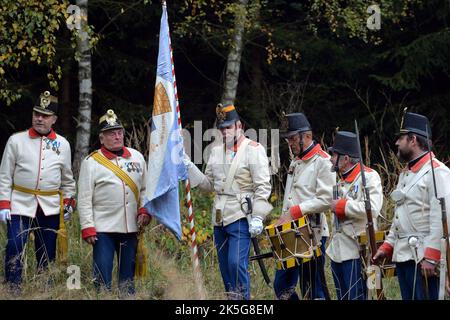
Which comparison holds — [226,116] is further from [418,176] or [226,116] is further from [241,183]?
[418,176]

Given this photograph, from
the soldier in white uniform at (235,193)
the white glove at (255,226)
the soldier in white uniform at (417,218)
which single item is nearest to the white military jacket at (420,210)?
the soldier in white uniform at (417,218)

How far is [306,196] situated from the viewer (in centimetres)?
897

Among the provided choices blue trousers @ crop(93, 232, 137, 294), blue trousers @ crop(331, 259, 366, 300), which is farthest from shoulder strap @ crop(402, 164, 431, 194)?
blue trousers @ crop(93, 232, 137, 294)

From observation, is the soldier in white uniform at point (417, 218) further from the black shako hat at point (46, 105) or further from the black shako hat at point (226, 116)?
the black shako hat at point (46, 105)

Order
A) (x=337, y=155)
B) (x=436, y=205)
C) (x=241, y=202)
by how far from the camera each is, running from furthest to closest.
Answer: (x=241, y=202) < (x=337, y=155) < (x=436, y=205)

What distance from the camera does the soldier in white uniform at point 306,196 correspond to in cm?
877

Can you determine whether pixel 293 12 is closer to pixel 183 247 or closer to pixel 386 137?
pixel 386 137

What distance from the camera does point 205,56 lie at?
66.2 ft

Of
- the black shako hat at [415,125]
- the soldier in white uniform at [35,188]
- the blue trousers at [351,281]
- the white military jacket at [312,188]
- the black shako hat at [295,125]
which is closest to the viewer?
the black shako hat at [415,125]

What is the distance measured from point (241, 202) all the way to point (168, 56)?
162 cm

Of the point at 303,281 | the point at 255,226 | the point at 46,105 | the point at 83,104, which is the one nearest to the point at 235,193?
the point at 255,226

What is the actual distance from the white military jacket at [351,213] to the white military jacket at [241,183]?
2.75ft

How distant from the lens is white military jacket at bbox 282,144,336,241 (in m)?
8.75

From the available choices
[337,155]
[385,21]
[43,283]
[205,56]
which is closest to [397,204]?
[337,155]
